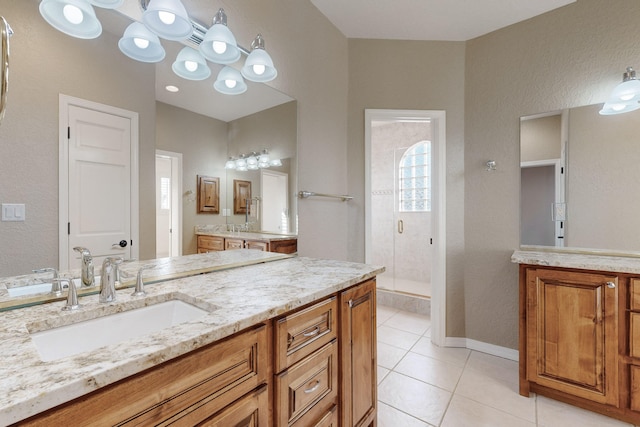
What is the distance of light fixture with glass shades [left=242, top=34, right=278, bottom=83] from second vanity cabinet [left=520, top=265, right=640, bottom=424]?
1.96 metres

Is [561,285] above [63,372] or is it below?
below

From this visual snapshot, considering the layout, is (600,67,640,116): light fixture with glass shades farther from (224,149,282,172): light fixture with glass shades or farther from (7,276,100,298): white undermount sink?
(7,276,100,298): white undermount sink

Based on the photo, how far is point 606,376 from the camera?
1540 mm

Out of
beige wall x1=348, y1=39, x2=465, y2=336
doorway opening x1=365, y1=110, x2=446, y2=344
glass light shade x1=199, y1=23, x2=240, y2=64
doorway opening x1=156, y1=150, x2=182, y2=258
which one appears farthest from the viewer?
doorway opening x1=365, y1=110, x2=446, y2=344

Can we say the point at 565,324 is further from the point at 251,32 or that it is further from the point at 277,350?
the point at 251,32

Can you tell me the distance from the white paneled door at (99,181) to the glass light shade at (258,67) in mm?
686

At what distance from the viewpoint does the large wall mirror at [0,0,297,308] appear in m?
0.84

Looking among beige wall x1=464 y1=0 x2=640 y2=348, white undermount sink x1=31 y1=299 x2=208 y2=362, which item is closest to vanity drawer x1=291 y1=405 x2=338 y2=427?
white undermount sink x1=31 y1=299 x2=208 y2=362

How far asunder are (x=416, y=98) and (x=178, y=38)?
1943 millimetres

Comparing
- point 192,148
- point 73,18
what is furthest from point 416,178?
point 73,18

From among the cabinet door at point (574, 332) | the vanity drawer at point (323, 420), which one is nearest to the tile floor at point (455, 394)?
the cabinet door at point (574, 332)

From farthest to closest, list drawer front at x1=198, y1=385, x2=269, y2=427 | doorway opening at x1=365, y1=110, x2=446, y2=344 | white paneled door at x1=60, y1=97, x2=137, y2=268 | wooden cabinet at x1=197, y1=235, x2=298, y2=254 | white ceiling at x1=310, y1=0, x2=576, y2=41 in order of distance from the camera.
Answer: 1. doorway opening at x1=365, y1=110, x2=446, y2=344
2. white ceiling at x1=310, y1=0, x2=576, y2=41
3. wooden cabinet at x1=197, y1=235, x2=298, y2=254
4. white paneled door at x1=60, y1=97, x2=137, y2=268
5. drawer front at x1=198, y1=385, x2=269, y2=427

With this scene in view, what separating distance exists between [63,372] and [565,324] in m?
2.25

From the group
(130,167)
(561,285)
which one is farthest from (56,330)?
(561,285)
